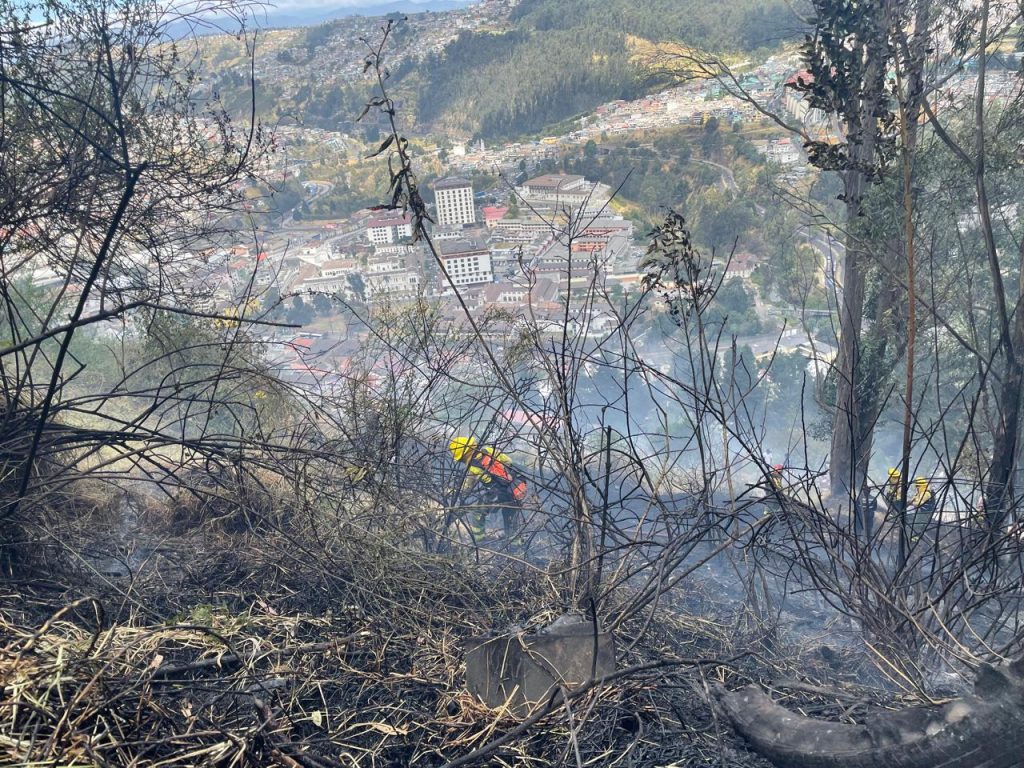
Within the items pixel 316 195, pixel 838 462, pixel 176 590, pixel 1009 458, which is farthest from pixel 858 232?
pixel 316 195

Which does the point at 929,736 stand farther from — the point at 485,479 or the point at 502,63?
the point at 502,63

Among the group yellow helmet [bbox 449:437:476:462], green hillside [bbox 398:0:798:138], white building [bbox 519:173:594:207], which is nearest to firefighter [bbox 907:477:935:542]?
yellow helmet [bbox 449:437:476:462]

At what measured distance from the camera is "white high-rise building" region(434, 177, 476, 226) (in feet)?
53.9

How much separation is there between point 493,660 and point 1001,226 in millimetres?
11723

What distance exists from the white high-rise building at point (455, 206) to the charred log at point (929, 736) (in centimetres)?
1510

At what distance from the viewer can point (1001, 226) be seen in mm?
10812

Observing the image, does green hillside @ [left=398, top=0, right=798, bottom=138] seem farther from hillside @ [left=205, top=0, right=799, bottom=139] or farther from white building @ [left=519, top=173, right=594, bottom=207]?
white building @ [left=519, top=173, right=594, bottom=207]

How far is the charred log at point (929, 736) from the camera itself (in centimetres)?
194

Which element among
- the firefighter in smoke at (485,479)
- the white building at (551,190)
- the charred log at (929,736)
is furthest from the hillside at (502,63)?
the charred log at (929,736)

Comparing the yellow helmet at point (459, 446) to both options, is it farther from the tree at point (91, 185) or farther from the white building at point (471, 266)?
the white building at point (471, 266)

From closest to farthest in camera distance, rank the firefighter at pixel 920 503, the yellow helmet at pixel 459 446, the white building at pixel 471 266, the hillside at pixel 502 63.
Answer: the firefighter at pixel 920 503
the yellow helmet at pixel 459 446
the white building at pixel 471 266
the hillside at pixel 502 63

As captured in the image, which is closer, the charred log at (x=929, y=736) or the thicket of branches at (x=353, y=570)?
the charred log at (x=929, y=736)

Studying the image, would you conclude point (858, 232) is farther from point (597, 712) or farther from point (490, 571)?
point (597, 712)

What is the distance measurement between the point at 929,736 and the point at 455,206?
15.6 meters
